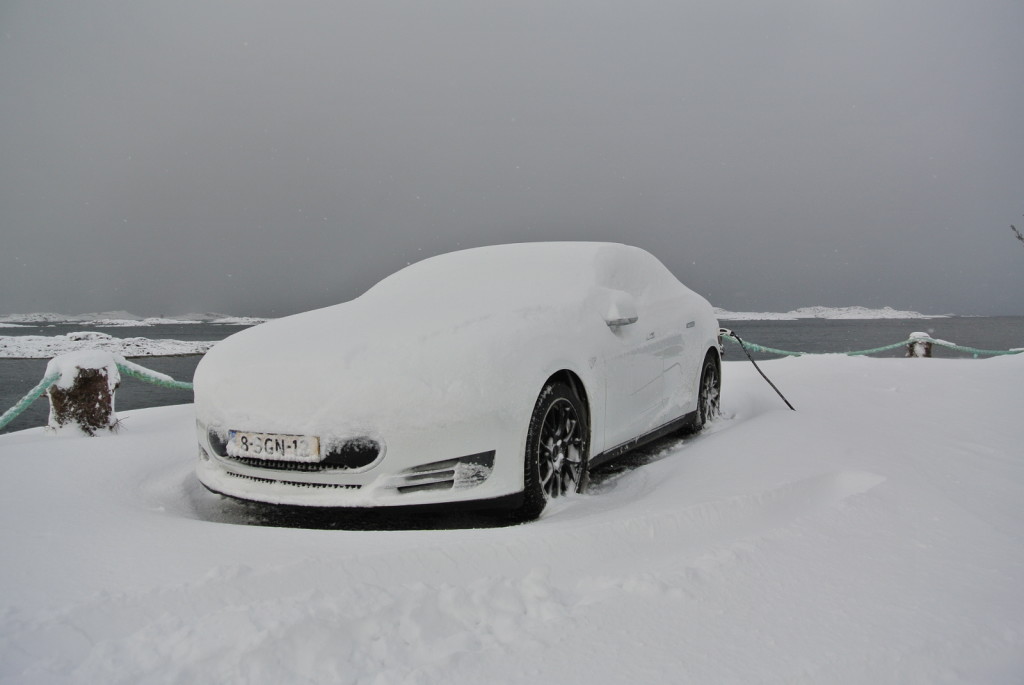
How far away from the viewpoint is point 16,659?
167 centimetres

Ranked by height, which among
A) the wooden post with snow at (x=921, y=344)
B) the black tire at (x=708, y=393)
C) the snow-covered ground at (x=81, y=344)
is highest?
the black tire at (x=708, y=393)

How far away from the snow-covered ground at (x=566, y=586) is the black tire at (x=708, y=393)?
166cm

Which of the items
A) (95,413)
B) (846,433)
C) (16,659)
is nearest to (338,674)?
(16,659)

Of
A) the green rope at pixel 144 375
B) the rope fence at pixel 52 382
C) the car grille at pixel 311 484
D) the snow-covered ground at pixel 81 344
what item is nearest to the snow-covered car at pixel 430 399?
the car grille at pixel 311 484

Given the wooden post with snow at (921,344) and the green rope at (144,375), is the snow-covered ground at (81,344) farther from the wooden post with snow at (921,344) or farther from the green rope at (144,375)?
the green rope at (144,375)

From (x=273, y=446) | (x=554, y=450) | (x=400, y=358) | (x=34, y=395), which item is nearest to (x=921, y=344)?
(x=554, y=450)

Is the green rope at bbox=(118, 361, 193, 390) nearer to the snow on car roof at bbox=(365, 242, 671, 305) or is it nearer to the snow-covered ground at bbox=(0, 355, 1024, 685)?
the snow-covered ground at bbox=(0, 355, 1024, 685)

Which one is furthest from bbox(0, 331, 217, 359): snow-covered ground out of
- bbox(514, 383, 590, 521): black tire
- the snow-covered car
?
bbox(514, 383, 590, 521): black tire

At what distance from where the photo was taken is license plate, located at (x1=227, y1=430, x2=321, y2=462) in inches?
115

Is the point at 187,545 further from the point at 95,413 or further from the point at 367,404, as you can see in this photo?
the point at 95,413

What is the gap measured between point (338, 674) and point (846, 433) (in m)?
3.62

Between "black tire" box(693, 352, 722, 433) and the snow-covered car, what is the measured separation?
4.34 ft

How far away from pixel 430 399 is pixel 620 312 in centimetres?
149

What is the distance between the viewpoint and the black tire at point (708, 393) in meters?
5.30
